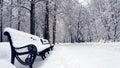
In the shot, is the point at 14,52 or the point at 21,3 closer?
the point at 14,52

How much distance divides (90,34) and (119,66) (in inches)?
1719

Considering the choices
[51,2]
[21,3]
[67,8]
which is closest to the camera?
[21,3]

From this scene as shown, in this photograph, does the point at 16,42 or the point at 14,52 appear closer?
the point at 14,52

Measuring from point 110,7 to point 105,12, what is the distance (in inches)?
49.0

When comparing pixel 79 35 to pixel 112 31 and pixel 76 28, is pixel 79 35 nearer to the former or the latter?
pixel 76 28

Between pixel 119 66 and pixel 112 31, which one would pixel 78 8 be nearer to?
pixel 112 31

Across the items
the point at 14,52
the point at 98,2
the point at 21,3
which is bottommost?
the point at 14,52

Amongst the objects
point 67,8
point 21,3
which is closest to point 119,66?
point 21,3

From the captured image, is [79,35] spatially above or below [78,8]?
below

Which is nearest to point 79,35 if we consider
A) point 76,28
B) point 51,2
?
point 76,28

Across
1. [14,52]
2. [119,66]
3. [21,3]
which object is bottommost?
[119,66]

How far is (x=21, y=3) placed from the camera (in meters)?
17.1

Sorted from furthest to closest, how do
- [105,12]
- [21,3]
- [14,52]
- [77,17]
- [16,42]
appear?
[77,17] < [105,12] < [21,3] < [16,42] < [14,52]

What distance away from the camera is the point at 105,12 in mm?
30000
